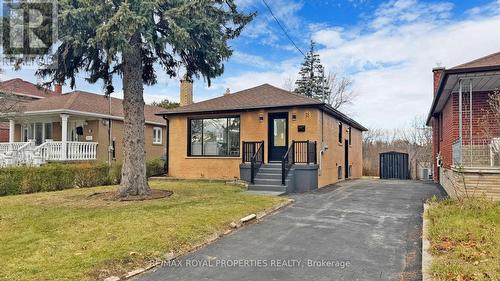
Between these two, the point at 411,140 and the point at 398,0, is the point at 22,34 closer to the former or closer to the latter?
the point at 398,0

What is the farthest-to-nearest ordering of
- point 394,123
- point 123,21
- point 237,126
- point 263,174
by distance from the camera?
point 394,123, point 237,126, point 263,174, point 123,21

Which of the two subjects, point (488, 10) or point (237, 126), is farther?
point (237, 126)

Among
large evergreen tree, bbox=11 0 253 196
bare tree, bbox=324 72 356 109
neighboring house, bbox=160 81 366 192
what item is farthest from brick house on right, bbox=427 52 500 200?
bare tree, bbox=324 72 356 109

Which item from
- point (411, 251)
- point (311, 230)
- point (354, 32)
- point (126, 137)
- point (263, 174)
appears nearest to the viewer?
point (411, 251)

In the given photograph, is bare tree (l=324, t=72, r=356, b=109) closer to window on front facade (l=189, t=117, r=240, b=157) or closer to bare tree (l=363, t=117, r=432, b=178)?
bare tree (l=363, t=117, r=432, b=178)

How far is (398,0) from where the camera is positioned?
1305 centimetres

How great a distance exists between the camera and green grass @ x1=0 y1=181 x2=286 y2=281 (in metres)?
4.63

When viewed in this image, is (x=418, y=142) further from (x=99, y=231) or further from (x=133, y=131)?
(x=99, y=231)

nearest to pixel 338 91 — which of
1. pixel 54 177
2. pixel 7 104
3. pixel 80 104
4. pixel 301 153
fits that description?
pixel 301 153

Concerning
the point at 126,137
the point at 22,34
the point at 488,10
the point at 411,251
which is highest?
the point at 488,10

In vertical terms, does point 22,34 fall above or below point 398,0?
below

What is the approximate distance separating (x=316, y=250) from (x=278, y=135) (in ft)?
31.7

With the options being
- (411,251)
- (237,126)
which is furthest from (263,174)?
(411,251)

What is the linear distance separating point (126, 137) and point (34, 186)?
15.2ft
